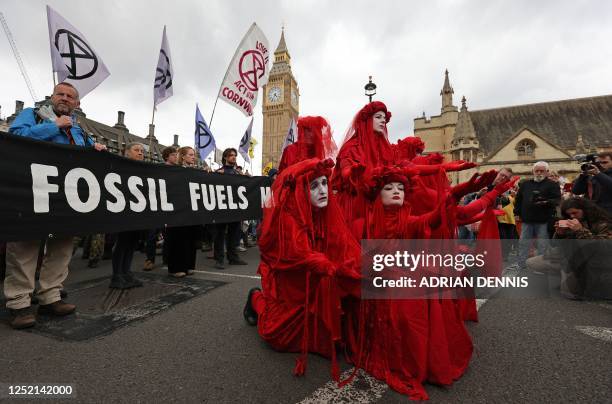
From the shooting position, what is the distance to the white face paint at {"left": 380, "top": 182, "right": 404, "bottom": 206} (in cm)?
210

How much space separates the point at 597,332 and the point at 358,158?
2632 mm

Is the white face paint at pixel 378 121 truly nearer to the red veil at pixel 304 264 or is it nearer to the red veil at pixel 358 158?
the red veil at pixel 358 158

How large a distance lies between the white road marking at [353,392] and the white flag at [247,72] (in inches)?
245

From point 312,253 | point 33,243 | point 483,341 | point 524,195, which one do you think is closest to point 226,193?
point 33,243

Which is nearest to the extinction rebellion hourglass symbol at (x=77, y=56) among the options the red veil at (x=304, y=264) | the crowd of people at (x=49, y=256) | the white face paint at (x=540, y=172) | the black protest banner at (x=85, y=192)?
the crowd of people at (x=49, y=256)

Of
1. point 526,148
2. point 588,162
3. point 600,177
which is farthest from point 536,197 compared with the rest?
point 526,148

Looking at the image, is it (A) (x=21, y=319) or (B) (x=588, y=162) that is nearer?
(A) (x=21, y=319)

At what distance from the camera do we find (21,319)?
2.62 m

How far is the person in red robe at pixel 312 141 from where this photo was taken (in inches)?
111

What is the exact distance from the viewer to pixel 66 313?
295cm

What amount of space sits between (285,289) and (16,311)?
8.26 feet

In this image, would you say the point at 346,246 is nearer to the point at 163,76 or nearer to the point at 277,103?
the point at 163,76

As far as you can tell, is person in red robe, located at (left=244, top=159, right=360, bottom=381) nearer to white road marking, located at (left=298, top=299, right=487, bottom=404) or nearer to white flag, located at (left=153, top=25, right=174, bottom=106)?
white road marking, located at (left=298, top=299, right=487, bottom=404)

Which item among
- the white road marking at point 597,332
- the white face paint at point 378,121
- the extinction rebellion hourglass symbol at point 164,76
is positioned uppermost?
the extinction rebellion hourglass symbol at point 164,76
